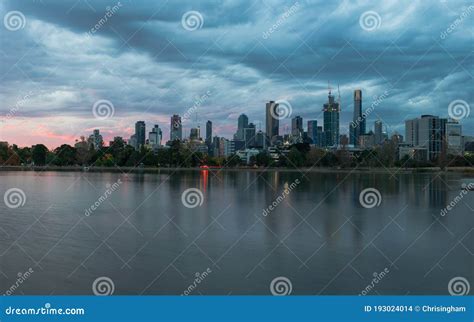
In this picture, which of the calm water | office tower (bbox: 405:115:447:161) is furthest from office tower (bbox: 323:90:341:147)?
the calm water

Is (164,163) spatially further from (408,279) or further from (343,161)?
(408,279)

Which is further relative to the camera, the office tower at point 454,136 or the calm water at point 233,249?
the office tower at point 454,136

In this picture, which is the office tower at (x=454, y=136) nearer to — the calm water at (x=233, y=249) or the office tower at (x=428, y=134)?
the office tower at (x=428, y=134)

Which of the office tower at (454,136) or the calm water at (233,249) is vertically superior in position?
the office tower at (454,136)

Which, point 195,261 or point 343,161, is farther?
point 343,161

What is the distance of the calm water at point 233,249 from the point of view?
8906mm

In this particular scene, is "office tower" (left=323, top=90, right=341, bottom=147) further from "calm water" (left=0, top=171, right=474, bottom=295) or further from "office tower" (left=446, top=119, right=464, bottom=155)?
"calm water" (left=0, top=171, right=474, bottom=295)

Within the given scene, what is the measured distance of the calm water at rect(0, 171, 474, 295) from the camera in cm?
891

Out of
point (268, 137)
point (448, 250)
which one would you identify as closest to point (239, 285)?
point (448, 250)

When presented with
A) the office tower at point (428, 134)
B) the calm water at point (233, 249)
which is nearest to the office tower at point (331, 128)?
the office tower at point (428, 134)

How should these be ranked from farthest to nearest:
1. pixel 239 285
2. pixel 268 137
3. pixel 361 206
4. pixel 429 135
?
pixel 268 137, pixel 429 135, pixel 361 206, pixel 239 285

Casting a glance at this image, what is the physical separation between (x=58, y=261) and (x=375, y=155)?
86.4 metres

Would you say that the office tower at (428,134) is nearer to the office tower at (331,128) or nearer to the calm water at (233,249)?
the office tower at (331,128)

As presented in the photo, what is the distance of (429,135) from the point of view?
115875 mm
